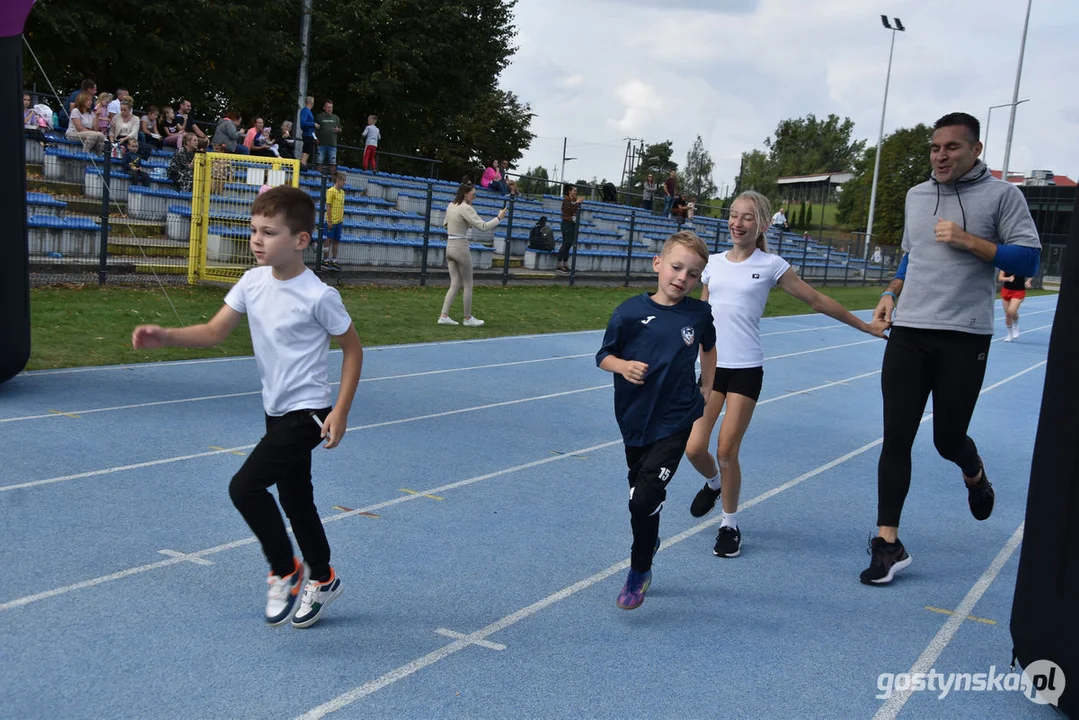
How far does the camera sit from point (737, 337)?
5.58 meters

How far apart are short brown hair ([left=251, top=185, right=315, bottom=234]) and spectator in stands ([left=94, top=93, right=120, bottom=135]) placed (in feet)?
49.6

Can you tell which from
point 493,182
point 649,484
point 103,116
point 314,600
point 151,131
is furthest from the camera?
point 493,182

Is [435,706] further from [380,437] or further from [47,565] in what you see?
[380,437]

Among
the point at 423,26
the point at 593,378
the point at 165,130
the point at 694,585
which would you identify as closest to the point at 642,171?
the point at 423,26

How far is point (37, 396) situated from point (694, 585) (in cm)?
550

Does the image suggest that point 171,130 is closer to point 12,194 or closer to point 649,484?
point 12,194

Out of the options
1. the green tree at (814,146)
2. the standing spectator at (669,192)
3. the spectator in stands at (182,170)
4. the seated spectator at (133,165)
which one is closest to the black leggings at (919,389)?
the seated spectator at (133,165)

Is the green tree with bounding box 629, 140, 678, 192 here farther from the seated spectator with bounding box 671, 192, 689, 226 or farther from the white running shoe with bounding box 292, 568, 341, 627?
the white running shoe with bounding box 292, 568, 341, 627

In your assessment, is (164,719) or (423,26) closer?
(164,719)

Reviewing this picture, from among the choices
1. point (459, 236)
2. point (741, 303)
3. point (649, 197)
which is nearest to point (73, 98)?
point (459, 236)

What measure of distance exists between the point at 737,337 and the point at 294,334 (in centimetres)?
260

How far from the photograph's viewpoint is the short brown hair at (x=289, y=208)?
393cm

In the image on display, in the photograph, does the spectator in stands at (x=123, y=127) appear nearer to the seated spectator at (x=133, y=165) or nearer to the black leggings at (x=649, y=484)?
the seated spectator at (x=133, y=165)

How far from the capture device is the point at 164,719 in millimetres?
3318
